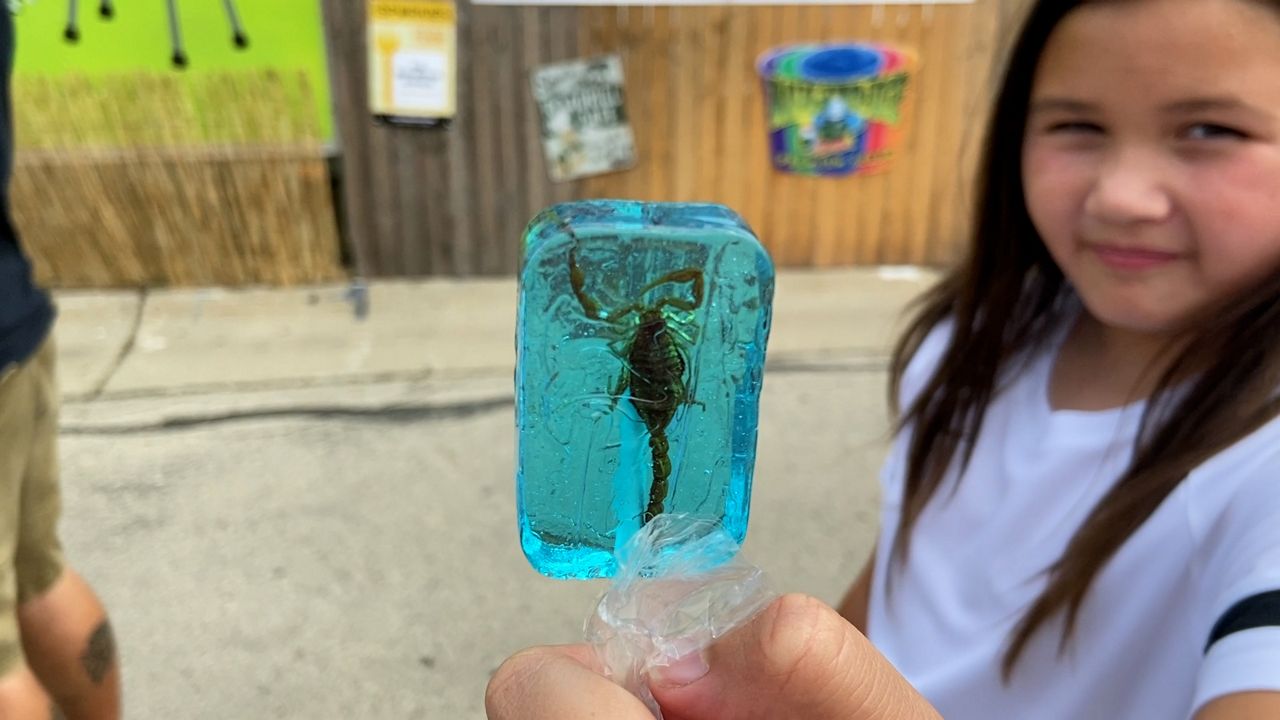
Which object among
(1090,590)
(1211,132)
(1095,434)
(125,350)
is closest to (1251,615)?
(1090,590)

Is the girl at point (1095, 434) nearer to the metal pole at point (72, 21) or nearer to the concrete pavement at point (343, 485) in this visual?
the concrete pavement at point (343, 485)

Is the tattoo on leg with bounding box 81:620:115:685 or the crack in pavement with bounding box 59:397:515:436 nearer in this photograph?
the tattoo on leg with bounding box 81:620:115:685

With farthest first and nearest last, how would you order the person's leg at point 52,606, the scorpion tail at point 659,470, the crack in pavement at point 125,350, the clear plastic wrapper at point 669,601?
the crack in pavement at point 125,350, the person's leg at point 52,606, the scorpion tail at point 659,470, the clear plastic wrapper at point 669,601

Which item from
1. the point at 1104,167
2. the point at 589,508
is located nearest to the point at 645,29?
the point at 1104,167

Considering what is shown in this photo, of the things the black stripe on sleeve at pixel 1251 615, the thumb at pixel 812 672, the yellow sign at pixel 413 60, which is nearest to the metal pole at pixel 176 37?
the yellow sign at pixel 413 60

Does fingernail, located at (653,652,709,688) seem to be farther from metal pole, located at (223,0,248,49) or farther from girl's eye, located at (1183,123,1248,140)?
metal pole, located at (223,0,248,49)

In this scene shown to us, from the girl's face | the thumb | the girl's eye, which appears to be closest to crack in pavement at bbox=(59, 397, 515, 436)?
the girl's face
